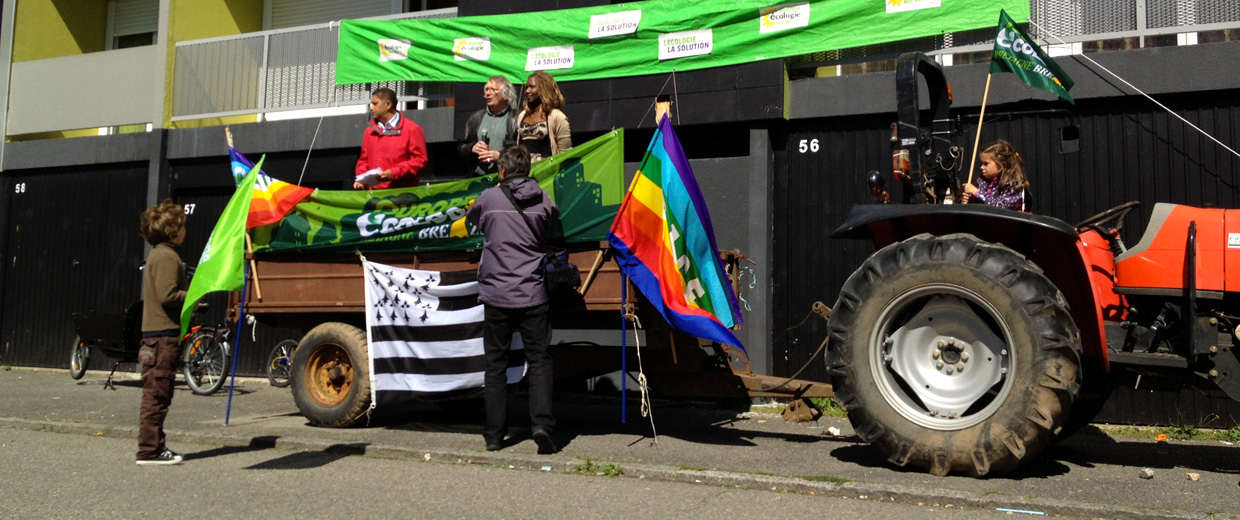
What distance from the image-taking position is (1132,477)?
549cm

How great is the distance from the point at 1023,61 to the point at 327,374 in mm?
5926

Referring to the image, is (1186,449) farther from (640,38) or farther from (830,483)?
(640,38)

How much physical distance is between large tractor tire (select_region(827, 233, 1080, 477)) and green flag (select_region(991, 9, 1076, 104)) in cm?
194

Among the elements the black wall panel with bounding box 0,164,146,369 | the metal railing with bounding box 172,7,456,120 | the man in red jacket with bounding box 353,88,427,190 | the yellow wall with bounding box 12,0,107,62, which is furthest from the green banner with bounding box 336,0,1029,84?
the yellow wall with bounding box 12,0,107,62

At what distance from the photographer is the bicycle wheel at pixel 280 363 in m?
11.4

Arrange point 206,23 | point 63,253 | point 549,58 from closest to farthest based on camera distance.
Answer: point 549,58 → point 63,253 → point 206,23

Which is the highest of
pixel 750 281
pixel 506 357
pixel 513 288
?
pixel 750 281

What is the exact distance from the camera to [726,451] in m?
6.41

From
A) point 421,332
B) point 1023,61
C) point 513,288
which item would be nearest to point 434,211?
point 421,332

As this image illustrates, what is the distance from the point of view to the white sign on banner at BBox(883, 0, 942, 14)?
8.84 meters

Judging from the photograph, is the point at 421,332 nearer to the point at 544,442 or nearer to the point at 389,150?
the point at 544,442

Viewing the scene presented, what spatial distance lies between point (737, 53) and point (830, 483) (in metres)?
5.62

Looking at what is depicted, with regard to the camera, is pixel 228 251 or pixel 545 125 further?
pixel 545 125

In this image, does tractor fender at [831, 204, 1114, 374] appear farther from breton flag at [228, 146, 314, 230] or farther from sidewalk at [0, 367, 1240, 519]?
breton flag at [228, 146, 314, 230]
